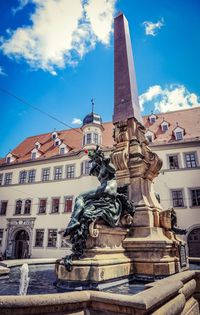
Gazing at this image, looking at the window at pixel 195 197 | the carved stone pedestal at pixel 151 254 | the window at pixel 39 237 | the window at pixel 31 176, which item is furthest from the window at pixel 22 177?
the carved stone pedestal at pixel 151 254

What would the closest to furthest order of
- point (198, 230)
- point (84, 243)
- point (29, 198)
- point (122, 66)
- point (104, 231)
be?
point (84, 243) < point (104, 231) < point (122, 66) < point (198, 230) < point (29, 198)

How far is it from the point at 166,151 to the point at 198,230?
25.8 feet

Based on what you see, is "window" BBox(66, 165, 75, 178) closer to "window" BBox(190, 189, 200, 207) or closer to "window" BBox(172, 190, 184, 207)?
"window" BBox(172, 190, 184, 207)

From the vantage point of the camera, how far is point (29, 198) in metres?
28.2

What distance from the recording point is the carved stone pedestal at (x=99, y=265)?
12.4 ft

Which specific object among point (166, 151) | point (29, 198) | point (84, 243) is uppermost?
point (166, 151)

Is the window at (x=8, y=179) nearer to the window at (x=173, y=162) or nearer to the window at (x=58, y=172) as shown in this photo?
the window at (x=58, y=172)

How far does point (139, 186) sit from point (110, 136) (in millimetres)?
23985

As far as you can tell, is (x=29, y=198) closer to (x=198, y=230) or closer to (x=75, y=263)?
(x=198, y=230)

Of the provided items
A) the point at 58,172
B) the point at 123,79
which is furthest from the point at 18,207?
the point at 123,79

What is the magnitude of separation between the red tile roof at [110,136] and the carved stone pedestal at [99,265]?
17844 millimetres

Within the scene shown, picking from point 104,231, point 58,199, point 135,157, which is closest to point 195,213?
point 58,199

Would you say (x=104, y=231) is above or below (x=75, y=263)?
above

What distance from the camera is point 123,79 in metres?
8.02
